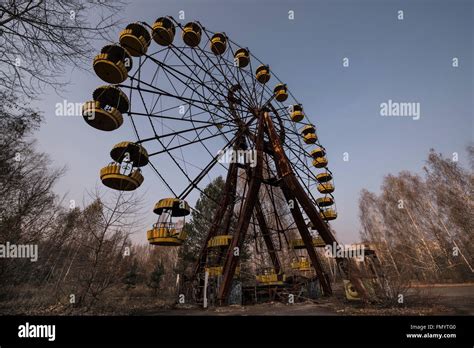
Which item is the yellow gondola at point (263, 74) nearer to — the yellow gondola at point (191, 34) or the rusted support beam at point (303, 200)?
the yellow gondola at point (191, 34)

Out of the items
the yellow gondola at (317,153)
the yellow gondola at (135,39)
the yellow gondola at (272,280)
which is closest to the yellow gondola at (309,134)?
the yellow gondola at (317,153)

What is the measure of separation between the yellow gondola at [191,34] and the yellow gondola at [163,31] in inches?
79.4

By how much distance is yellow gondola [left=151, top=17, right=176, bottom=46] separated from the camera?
47.8 ft

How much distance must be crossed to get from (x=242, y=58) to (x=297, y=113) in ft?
22.0

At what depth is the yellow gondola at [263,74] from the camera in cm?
2109

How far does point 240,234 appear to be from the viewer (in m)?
12.6

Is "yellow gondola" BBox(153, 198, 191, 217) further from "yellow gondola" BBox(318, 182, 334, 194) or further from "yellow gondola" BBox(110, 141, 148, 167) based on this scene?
"yellow gondola" BBox(318, 182, 334, 194)

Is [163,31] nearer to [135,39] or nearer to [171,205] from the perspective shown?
[135,39]

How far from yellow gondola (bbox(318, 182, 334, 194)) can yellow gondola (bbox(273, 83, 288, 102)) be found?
8442 mm
